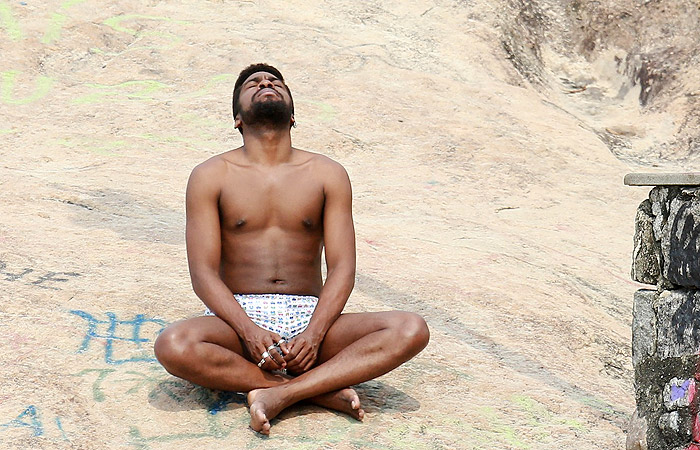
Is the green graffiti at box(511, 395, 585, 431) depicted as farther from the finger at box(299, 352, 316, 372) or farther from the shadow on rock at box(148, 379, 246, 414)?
the shadow on rock at box(148, 379, 246, 414)

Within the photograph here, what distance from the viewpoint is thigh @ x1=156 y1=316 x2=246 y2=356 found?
10.4 feet

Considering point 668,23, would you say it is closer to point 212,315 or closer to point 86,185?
point 86,185

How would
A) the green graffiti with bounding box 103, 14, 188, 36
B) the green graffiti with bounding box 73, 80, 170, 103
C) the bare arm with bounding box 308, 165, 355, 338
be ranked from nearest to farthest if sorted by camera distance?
the bare arm with bounding box 308, 165, 355, 338 → the green graffiti with bounding box 73, 80, 170, 103 → the green graffiti with bounding box 103, 14, 188, 36

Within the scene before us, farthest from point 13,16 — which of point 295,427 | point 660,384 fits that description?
point 660,384

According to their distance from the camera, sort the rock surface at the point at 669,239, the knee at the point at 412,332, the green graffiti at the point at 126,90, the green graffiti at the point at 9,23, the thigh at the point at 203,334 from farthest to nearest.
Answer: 1. the green graffiti at the point at 9,23
2. the green graffiti at the point at 126,90
3. the knee at the point at 412,332
4. the thigh at the point at 203,334
5. the rock surface at the point at 669,239

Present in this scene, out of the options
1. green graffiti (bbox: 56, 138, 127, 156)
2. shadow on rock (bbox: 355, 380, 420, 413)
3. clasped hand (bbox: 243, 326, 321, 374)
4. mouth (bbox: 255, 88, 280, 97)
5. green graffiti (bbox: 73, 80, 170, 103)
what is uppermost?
mouth (bbox: 255, 88, 280, 97)

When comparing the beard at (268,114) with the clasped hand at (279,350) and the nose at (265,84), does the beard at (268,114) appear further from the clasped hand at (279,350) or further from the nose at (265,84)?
the clasped hand at (279,350)

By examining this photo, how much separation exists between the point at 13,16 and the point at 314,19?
3.43 meters

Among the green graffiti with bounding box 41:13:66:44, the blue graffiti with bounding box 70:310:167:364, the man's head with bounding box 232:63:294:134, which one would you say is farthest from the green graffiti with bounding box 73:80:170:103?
the man's head with bounding box 232:63:294:134

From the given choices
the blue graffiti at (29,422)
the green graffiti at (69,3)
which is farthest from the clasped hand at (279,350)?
the green graffiti at (69,3)

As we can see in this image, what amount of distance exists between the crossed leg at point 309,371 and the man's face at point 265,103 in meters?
0.80

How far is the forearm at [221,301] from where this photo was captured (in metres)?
3.30

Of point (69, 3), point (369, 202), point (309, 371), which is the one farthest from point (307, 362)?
point (69, 3)

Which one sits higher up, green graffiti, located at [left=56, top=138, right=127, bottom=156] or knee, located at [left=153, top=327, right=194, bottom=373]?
knee, located at [left=153, top=327, right=194, bottom=373]
